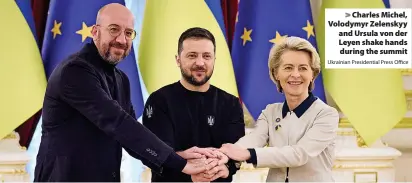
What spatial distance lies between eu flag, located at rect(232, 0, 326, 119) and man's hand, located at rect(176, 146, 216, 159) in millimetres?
1005

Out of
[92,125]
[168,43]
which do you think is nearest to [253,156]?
[92,125]

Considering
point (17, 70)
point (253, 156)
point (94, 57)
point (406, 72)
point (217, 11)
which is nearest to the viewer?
point (253, 156)

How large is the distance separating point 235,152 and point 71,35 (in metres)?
1.32

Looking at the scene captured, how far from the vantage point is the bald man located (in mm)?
2127

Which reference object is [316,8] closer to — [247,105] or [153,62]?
[247,105]

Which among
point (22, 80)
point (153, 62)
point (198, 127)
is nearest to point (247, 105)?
point (153, 62)

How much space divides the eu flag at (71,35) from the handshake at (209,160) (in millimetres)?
867

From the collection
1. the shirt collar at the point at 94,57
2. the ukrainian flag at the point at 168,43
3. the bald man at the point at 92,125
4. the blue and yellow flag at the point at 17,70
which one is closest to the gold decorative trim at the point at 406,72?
the ukrainian flag at the point at 168,43

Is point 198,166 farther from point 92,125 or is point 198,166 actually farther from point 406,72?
point 406,72

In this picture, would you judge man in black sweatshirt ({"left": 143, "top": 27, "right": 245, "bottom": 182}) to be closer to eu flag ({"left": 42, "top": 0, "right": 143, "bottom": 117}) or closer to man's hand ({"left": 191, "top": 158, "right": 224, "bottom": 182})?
man's hand ({"left": 191, "top": 158, "right": 224, "bottom": 182})

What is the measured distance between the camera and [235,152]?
2189mm

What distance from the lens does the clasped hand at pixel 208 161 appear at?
7.29 feet

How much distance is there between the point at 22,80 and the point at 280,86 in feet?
4.83

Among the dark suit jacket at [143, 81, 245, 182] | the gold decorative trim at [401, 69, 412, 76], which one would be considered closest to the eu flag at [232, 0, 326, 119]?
the gold decorative trim at [401, 69, 412, 76]
